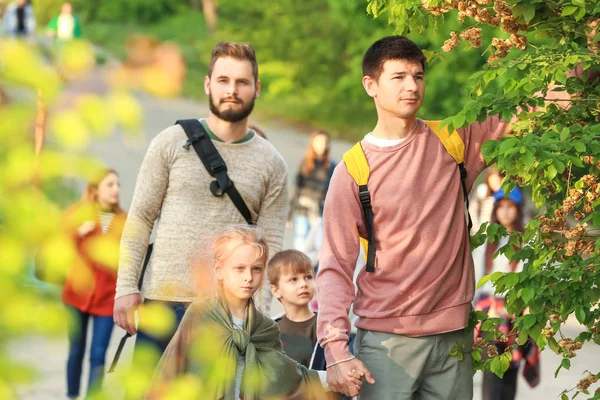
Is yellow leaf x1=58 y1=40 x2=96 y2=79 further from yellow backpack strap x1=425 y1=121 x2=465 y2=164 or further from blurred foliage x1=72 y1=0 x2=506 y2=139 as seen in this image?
blurred foliage x1=72 y1=0 x2=506 y2=139

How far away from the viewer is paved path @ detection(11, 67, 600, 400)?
144 cm

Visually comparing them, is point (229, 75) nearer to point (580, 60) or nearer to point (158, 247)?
point (158, 247)

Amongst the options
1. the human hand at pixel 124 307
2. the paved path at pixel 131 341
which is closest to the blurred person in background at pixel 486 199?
the paved path at pixel 131 341

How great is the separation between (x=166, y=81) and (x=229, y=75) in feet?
12.1

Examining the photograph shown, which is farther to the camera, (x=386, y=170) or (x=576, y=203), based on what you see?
(x=386, y=170)

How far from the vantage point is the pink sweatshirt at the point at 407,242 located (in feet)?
13.4

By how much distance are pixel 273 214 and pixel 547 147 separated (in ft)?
5.89

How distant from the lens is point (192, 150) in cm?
512

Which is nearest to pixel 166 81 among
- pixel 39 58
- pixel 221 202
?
pixel 39 58

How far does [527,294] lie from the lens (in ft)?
13.0

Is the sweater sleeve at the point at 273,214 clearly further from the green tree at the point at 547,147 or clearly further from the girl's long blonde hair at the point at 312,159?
the girl's long blonde hair at the point at 312,159

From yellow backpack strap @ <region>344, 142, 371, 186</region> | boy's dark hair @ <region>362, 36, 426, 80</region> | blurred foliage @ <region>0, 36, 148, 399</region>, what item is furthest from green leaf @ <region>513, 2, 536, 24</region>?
blurred foliage @ <region>0, 36, 148, 399</region>

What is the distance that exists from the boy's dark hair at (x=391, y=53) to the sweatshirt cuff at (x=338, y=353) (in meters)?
0.97

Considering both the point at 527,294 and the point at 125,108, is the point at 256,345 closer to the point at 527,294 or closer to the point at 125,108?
the point at 527,294
